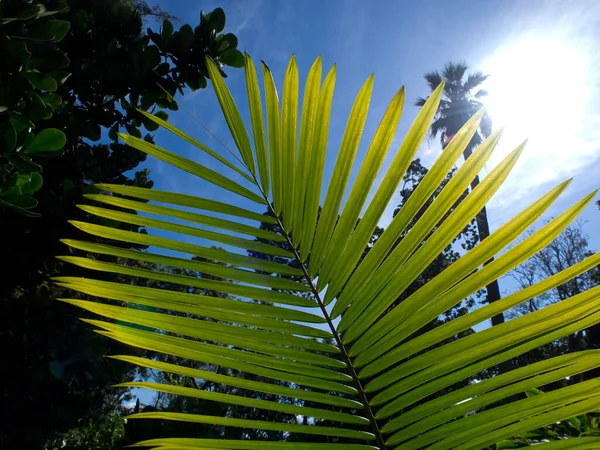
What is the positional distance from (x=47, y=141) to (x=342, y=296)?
6.48ft

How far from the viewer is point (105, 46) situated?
11.4ft

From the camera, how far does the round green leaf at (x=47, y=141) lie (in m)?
2.12

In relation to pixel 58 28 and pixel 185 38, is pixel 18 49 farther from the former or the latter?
pixel 185 38

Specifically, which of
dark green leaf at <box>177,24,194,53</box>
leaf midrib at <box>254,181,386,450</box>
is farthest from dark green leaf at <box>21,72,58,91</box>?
leaf midrib at <box>254,181,386,450</box>

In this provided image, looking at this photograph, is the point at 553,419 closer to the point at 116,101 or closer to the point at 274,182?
the point at 274,182

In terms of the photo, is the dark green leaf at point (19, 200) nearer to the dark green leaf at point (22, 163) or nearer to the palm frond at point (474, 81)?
the dark green leaf at point (22, 163)

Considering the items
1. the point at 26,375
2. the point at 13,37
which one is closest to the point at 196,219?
the point at 13,37

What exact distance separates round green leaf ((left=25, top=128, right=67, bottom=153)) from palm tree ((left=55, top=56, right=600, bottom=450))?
5.02 ft

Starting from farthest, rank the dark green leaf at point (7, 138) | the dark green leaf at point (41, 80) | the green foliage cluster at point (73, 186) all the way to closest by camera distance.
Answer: the green foliage cluster at point (73, 186), the dark green leaf at point (41, 80), the dark green leaf at point (7, 138)

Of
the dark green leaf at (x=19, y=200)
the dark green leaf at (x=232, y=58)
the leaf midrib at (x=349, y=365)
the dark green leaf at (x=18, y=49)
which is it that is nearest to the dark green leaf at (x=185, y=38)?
the dark green leaf at (x=232, y=58)

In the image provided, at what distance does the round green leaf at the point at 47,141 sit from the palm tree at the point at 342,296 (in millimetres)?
1530

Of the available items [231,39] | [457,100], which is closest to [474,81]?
[457,100]

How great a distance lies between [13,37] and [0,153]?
59 cm

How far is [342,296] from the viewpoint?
869 mm
